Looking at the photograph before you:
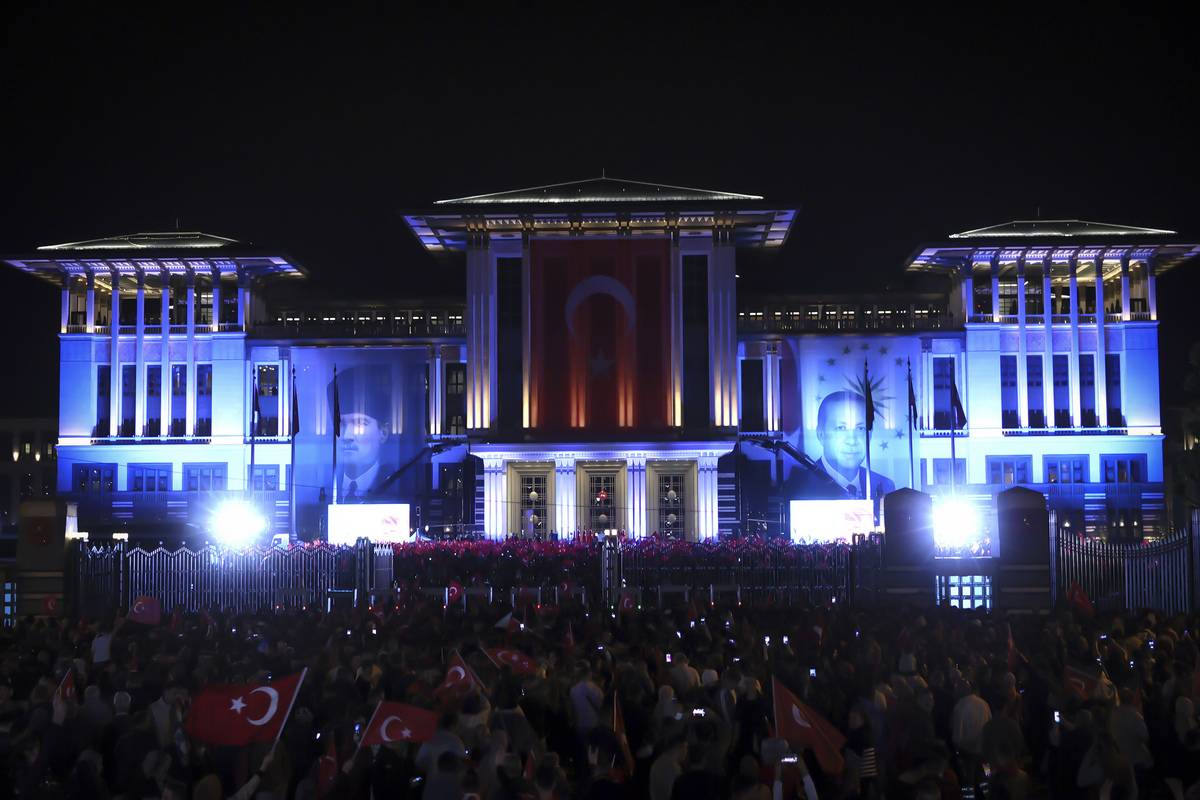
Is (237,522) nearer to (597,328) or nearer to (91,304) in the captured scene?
(91,304)

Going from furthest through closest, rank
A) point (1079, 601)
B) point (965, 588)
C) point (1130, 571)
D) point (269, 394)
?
1. point (269, 394)
2. point (965, 588)
3. point (1130, 571)
4. point (1079, 601)

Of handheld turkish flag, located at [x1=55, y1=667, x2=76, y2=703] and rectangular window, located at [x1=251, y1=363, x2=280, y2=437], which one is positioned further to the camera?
rectangular window, located at [x1=251, y1=363, x2=280, y2=437]

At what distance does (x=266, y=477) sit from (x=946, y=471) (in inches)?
1147

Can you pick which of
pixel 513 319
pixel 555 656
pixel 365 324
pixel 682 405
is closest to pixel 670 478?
pixel 682 405

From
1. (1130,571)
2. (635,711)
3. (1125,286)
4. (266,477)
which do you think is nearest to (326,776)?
(635,711)

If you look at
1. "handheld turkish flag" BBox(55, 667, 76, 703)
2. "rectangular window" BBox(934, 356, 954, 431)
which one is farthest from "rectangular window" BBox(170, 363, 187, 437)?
"handheld turkish flag" BBox(55, 667, 76, 703)

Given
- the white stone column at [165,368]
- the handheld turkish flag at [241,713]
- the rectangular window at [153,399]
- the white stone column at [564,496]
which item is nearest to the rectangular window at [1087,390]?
the white stone column at [564,496]

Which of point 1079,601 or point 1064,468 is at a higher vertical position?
point 1064,468

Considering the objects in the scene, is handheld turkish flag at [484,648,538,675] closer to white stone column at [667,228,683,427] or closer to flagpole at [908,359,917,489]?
flagpole at [908,359,917,489]

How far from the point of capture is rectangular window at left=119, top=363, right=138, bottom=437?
59031mm

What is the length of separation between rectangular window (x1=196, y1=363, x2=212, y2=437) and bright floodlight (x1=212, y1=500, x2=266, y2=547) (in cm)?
440

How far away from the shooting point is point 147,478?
58.6 m

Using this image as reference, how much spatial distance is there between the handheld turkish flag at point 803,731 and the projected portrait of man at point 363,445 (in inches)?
1814

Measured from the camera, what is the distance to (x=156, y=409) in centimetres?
5941
